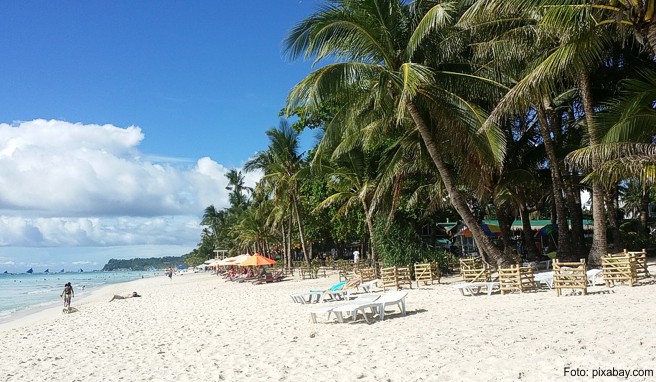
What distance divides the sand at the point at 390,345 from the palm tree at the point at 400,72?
4417 millimetres

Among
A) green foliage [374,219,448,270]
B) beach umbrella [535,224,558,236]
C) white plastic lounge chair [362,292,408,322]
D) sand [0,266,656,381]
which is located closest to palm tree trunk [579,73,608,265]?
sand [0,266,656,381]

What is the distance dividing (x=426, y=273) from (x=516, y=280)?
160 inches

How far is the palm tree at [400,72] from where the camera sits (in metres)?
12.6

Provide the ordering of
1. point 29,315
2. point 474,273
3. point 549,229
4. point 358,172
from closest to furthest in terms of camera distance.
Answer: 1. point 474,273
2. point 358,172
3. point 29,315
4. point 549,229

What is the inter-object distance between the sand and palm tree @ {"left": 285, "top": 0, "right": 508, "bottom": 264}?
14.5 ft

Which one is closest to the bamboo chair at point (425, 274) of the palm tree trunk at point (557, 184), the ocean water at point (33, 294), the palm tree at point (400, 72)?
the palm tree at point (400, 72)

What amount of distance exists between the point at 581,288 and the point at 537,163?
957 centimetres

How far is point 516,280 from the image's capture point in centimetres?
1241

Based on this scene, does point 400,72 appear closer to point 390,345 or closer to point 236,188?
point 390,345

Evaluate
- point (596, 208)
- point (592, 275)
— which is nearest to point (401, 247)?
point (596, 208)

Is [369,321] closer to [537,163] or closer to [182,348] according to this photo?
[182,348]

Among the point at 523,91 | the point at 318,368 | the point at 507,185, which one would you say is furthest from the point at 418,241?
the point at 318,368

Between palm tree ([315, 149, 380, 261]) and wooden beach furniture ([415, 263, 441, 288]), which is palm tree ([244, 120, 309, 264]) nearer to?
palm tree ([315, 149, 380, 261])

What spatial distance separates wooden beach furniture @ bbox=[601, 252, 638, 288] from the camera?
11552 mm
